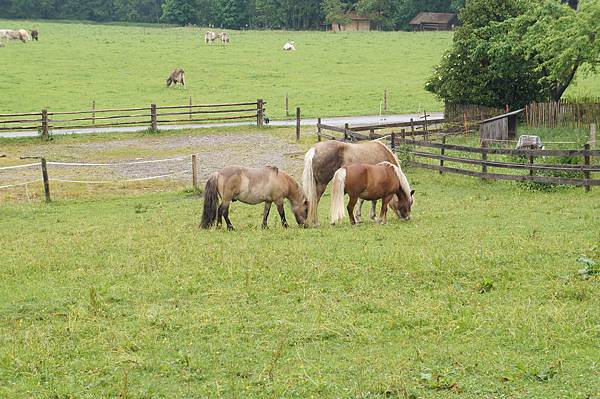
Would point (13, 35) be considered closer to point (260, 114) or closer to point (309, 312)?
point (260, 114)

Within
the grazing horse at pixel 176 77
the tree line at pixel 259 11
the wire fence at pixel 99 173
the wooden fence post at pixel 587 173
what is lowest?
the wire fence at pixel 99 173

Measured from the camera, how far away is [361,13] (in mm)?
94250

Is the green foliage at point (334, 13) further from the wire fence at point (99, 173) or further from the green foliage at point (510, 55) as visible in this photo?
the wire fence at point (99, 173)

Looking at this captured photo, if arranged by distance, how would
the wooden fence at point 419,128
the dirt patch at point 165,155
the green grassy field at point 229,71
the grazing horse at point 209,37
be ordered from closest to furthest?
the dirt patch at point 165,155, the wooden fence at point 419,128, the green grassy field at point 229,71, the grazing horse at point 209,37

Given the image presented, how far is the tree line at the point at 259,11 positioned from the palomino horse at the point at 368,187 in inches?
3116

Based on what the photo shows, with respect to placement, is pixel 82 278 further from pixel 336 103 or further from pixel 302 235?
pixel 336 103

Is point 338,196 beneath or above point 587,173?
above

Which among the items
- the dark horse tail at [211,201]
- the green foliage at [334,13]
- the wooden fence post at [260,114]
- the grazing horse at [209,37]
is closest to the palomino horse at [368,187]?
the dark horse tail at [211,201]

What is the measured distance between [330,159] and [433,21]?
80195 millimetres

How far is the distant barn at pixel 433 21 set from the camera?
93875 mm

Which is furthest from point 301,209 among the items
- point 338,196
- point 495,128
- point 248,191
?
point 495,128

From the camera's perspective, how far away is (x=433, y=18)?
94.4 metres

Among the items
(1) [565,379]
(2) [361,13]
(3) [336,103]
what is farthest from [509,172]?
(2) [361,13]

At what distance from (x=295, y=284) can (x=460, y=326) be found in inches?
104
